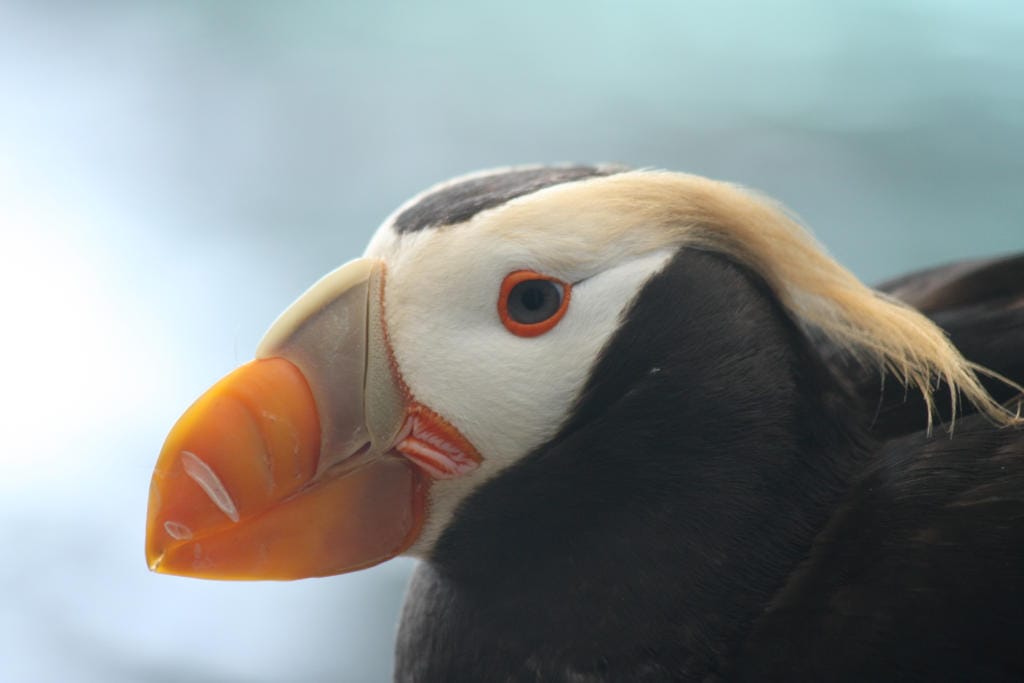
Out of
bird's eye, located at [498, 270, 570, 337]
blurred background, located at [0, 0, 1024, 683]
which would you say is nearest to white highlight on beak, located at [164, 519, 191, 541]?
bird's eye, located at [498, 270, 570, 337]

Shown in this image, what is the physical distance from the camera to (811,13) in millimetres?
4105

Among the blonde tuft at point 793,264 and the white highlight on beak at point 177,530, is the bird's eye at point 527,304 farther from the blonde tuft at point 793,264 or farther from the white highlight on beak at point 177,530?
the white highlight on beak at point 177,530

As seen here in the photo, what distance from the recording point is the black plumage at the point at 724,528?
121 centimetres

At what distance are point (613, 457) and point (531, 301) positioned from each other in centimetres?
17

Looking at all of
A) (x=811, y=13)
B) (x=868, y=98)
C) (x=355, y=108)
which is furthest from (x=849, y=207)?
(x=355, y=108)

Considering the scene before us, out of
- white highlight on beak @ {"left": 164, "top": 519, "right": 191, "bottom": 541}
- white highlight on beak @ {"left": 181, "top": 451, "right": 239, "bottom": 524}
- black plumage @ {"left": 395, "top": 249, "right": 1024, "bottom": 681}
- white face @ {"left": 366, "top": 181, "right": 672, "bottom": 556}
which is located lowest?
black plumage @ {"left": 395, "top": 249, "right": 1024, "bottom": 681}

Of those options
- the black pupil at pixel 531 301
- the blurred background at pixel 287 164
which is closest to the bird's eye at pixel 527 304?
the black pupil at pixel 531 301

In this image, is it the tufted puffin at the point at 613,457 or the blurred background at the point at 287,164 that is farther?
the blurred background at the point at 287,164

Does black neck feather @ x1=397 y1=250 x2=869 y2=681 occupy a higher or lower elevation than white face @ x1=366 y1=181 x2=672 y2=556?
lower

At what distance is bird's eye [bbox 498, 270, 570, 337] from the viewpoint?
1201mm

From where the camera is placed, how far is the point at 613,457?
A: 1.24 metres

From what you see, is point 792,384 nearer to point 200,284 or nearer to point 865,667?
point 865,667

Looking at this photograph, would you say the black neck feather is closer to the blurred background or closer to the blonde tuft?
the blonde tuft

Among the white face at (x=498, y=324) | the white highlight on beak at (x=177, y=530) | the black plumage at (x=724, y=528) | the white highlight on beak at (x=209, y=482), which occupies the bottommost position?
the black plumage at (x=724, y=528)
